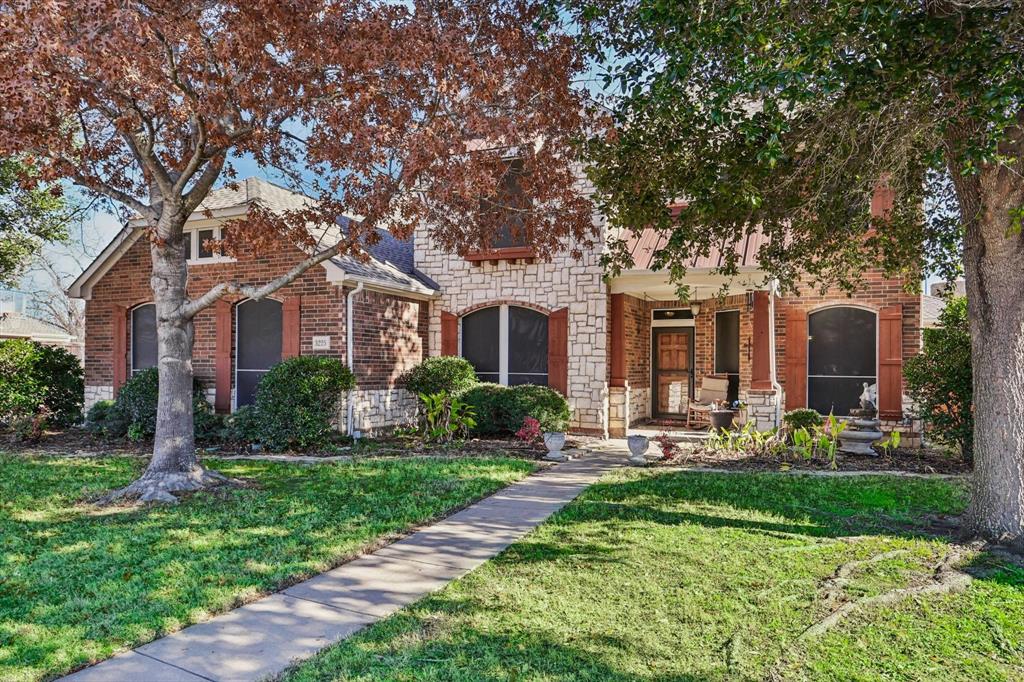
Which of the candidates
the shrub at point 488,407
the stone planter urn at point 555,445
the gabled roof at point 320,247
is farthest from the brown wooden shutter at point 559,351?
the gabled roof at point 320,247

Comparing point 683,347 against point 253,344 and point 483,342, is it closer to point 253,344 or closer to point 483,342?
point 483,342

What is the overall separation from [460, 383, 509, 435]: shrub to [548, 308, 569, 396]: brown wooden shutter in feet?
3.86

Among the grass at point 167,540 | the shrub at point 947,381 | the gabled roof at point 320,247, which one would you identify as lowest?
the grass at point 167,540

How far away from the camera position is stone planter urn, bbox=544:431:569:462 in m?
9.31

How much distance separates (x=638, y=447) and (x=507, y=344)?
14.5ft

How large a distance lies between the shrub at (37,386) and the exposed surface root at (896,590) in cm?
1280

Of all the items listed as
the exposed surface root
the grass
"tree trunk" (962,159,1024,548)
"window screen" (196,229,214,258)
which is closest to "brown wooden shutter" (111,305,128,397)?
"window screen" (196,229,214,258)

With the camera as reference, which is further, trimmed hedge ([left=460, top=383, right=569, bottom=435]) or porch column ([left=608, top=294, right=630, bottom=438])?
porch column ([left=608, top=294, right=630, bottom=438])

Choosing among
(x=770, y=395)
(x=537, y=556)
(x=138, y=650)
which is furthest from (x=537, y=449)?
(x=138, y=650)

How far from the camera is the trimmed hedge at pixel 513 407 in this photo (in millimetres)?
10750

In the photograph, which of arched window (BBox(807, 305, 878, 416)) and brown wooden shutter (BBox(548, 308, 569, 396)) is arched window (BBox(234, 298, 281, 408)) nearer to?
brown wooden shutter (BBox(548, 308, 569, 396))

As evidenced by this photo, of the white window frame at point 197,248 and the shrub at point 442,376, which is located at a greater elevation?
the white window frame at point 197,248

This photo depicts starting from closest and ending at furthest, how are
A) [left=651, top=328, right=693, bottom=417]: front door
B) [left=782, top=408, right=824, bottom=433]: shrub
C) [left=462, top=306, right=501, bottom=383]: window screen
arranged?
[left=782, top=408, right=824, bottom=433]: shrub, [left=462, top=306, right=501, bottom=383]: window screen, [left=651, top=328, right=693, bottom=417]: front door

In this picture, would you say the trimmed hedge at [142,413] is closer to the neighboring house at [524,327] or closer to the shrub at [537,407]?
the neighboring house at [524,327]
